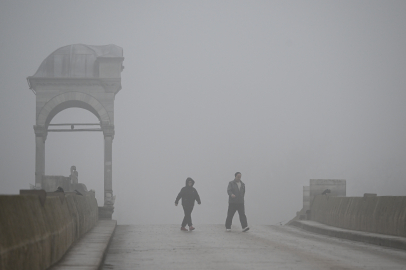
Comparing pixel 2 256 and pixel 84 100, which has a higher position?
pixel 84 100

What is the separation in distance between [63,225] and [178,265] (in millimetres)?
2079

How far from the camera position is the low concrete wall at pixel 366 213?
57.0ft

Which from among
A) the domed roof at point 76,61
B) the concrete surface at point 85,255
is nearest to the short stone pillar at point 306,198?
the domed roof at point 76,61

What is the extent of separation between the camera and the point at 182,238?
65.3 feet

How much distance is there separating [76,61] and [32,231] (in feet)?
92.3

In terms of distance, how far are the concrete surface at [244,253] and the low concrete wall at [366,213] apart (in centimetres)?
94

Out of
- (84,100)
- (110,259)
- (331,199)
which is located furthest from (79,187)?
(110,259)

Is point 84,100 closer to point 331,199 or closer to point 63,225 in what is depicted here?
point 331,199

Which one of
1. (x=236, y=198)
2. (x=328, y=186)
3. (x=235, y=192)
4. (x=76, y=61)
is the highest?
(x=76, y=61)

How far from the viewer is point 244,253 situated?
1470 centimetres

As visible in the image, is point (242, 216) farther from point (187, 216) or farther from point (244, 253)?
point (244, 253)

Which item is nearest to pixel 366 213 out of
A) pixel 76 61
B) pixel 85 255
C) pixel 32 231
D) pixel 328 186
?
pixel 328 186

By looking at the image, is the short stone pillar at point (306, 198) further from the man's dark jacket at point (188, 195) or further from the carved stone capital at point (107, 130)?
the carved stone capital at point (107, 130)

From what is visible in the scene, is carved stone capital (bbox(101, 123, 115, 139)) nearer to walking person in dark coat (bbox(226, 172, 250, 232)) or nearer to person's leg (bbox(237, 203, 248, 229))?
walking person in dark coat (bbox(226, 172, 250, 232))
